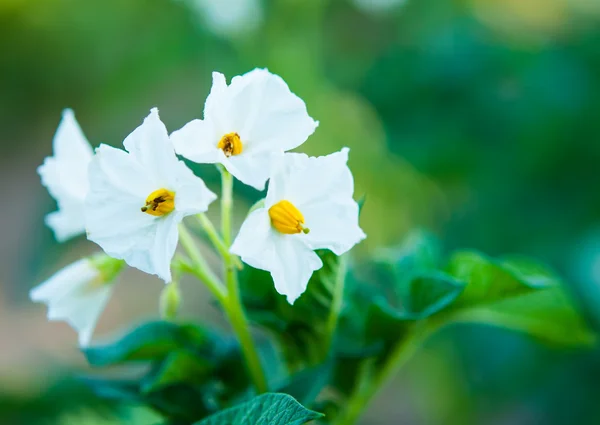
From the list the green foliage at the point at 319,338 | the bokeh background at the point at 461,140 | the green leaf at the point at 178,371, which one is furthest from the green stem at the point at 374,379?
the bokeh background at the point at 461,140

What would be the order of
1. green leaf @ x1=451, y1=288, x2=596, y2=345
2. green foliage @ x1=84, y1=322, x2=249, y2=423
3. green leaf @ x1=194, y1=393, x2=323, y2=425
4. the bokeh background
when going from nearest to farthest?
green leaf @ x1=194, y1=393, x2=323, y2=425 < green foliage @ x1=84, y1=322, x2=249, y2=423 < green leaf @ x1=451, y1=288, x2=596, y2=345 < the bokeh background

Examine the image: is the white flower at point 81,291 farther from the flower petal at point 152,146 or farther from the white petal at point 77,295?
the flower petal at point 152,146

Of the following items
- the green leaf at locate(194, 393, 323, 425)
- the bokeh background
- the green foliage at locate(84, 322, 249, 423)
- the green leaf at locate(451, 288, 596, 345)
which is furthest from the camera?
the bokeh background

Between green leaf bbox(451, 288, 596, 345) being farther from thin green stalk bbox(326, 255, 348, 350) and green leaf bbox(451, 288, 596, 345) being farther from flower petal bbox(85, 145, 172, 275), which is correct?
flower petal bbox(85, 145, 172, 275)

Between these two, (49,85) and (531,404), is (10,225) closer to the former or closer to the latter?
(49,85)

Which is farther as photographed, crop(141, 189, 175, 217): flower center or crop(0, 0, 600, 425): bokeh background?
crop(0, 0, 600, 425): bokeh background

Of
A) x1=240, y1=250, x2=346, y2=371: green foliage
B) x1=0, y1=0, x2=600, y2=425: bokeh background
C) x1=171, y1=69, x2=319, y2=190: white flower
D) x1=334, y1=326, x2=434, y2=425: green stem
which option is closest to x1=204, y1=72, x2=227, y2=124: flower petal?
x1=171, y1=69, x2=319, y2=190: white flower

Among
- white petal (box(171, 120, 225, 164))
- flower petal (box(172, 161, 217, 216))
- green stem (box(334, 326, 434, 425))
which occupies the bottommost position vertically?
green stem (box(334, 326, 434, 425))
